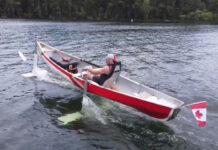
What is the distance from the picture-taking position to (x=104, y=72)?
420 inches

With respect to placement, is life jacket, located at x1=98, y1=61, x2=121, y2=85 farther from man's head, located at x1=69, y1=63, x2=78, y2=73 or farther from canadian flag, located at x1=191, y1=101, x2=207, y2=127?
canadian flag, located at x1=191, y1=101, x2=207, y2=127

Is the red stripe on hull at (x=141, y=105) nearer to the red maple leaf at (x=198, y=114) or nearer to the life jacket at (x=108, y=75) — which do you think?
the life jacket at (x=108, y=75)

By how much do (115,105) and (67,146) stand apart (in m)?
3.84

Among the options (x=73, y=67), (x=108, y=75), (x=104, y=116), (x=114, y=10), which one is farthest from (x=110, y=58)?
(x=114, y=10)

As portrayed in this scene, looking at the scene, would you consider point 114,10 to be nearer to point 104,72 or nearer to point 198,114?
point 104,72

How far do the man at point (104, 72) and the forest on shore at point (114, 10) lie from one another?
76598 mm

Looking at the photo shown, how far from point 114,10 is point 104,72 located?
A: 300ft

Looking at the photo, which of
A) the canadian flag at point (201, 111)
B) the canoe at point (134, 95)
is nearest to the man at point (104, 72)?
the canoe at point (134, 95)

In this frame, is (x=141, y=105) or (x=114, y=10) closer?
(x=141, y=105)

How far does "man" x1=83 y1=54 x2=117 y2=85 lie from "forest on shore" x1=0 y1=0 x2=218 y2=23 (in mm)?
76598

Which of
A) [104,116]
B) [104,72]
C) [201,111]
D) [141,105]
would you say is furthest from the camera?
[104,72]

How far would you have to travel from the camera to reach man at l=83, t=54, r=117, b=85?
10330 mm

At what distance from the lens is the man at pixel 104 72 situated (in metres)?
10.3

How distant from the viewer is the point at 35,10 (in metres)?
86.8
